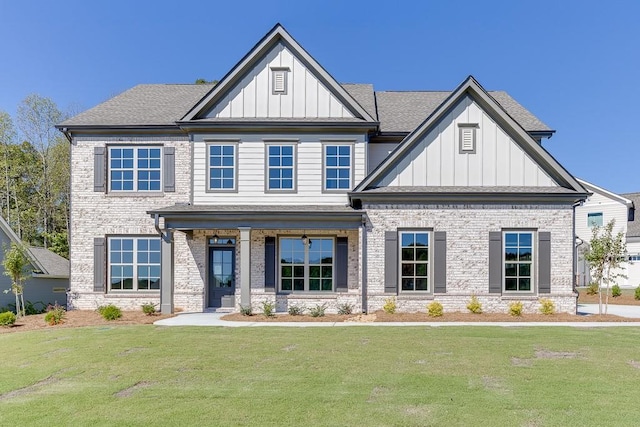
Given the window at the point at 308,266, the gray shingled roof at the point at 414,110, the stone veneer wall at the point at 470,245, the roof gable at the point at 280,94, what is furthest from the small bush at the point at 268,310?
the gray shingled roof at the point at 414,110

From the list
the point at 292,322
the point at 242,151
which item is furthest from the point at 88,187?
the point at 292,322

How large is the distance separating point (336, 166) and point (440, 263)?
5051 millimetres

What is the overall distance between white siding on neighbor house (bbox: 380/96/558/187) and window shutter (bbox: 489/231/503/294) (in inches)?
76.3

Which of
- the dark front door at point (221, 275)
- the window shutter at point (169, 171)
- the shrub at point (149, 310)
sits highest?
the window shutter at point (169, 171)

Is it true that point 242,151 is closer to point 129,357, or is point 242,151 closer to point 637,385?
point 129,357

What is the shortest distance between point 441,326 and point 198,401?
25.9 feet

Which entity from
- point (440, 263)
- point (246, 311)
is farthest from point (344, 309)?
point (440, 263)

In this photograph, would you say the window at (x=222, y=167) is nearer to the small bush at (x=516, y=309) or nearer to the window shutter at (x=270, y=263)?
the window shutter at (x=270, y=263)

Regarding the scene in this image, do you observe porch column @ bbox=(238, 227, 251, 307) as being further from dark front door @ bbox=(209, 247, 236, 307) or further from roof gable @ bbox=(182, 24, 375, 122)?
roof gable @ bbox=(182, 24, 375, 122)

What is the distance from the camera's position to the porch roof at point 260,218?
1546 cm

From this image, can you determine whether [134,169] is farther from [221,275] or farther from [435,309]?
[435,309]

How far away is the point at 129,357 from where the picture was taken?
30.1ft

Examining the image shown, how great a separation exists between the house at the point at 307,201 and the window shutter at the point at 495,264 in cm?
3

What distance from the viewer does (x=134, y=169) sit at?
57.8 feet
